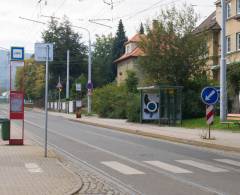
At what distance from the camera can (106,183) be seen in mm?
12391

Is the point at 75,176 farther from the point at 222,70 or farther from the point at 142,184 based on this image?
the point at 222,70

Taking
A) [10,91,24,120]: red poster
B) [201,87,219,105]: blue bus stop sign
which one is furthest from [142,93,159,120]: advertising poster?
[10,91,24,120]: red poster

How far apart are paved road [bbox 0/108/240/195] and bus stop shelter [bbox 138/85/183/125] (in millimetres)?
13136

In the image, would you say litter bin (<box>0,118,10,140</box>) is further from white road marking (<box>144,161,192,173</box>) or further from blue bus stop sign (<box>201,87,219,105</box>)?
blue bus stop sign (<box>201,87,219,105</box>)

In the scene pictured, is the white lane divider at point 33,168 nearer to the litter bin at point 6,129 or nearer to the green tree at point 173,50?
the litter bin at point 6,129

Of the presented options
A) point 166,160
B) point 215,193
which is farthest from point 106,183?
point 166,160

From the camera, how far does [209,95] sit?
25000 mm

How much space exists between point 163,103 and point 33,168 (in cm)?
2439

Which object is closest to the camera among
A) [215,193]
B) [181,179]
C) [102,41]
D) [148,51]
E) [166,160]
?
[215,193]

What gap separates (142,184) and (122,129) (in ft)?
75.4

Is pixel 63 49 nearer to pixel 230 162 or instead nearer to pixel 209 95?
pixel 209 95

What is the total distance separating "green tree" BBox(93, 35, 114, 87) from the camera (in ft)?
361

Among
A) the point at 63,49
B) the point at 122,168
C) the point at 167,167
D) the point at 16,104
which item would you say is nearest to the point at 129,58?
the point at 63,49

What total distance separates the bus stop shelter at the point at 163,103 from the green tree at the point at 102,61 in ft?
217
